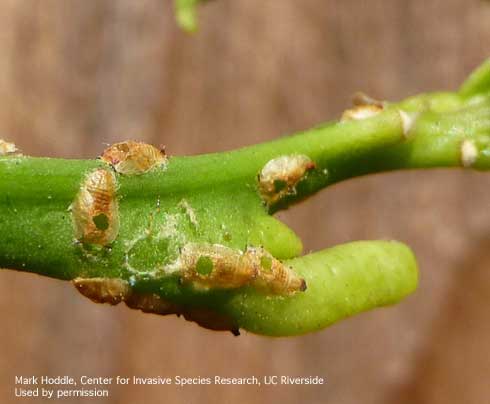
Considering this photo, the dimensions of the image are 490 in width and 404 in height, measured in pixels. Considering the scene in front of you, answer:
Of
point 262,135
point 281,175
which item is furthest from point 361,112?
point 262,135

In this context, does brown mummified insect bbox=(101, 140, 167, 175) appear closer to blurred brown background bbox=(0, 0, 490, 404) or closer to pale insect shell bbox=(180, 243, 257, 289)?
pale insect shell bbox=(180, 243, 257, 289)

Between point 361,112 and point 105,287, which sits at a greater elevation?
point 361,112

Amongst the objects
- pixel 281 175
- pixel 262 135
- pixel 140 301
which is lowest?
pixel 140 301

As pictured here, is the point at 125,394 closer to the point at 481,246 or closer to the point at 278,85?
the point at 278,85

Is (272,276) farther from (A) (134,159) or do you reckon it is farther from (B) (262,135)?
(B) (262,135)

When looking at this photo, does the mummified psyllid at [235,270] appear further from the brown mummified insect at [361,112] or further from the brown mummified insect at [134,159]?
the brown mummified insect at [361,112]

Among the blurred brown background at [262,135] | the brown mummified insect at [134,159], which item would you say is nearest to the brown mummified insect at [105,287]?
the brown mummified insect at [134,159]

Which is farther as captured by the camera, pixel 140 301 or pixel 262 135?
pixel 262 135
